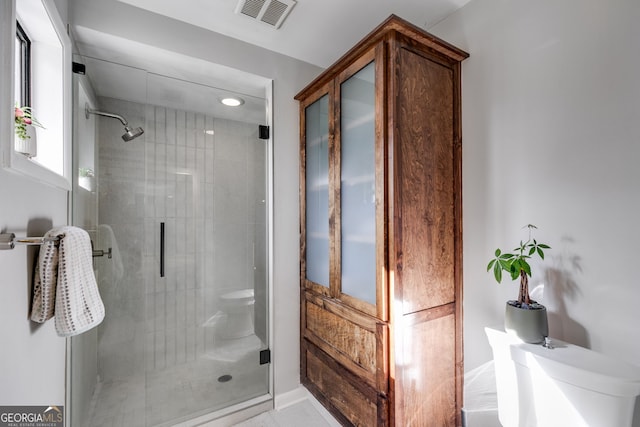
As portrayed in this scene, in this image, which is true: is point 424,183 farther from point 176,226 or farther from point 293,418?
point 293,418

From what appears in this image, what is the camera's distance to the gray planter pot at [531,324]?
3.65 ft

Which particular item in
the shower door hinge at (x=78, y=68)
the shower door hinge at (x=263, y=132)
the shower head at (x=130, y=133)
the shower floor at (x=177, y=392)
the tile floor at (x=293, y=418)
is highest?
the shower door hinge at (x=78, y=68)

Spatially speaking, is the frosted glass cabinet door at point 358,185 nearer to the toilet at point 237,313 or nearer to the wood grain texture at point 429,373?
the wood grain texture at point 429,373

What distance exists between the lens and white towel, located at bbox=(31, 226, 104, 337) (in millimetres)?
960

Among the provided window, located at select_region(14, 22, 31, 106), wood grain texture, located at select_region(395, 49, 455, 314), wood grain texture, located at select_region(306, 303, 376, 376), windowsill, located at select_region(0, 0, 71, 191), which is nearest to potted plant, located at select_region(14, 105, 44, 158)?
windowsill, located at select_region(0, 0, 71, 191)

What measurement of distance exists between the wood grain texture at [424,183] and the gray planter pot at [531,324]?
372mm

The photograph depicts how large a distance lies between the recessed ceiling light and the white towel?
128 centimetres

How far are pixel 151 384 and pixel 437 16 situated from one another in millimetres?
2775

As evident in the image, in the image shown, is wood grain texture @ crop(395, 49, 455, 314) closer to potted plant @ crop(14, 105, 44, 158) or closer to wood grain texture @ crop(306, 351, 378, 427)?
wood grain texture @ crop(306, 351, 378, 427)

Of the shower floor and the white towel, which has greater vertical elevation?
the white towel

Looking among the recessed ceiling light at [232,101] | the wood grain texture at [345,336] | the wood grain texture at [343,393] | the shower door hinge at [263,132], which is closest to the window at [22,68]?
the recessed ceiling light at [232,101]

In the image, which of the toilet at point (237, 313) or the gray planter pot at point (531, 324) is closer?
the gray planter pot at point (531, 324)

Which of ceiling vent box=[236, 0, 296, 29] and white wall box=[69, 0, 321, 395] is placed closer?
ceiling vent box=[236, 0, 296, 29]

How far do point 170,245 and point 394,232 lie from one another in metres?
1.39
